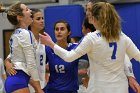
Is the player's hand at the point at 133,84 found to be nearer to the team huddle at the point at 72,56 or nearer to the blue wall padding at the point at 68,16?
the team huddle at the point at 72,56

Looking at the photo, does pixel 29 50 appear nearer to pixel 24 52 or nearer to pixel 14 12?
pixel 24 52

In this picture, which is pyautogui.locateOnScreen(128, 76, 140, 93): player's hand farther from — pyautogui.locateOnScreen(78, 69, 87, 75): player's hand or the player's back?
pyautogui.locateOnScreen(78, 69, 87, 75): player's hand

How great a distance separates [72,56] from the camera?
2443 millimetres

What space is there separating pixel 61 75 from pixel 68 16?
3.07m

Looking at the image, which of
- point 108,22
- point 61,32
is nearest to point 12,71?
point 61,32

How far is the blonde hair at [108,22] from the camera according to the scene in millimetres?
2381

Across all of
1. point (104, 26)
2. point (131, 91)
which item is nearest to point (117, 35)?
point (104, 26)

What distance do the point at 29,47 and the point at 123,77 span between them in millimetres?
791

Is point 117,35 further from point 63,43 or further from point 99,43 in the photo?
point 63,43

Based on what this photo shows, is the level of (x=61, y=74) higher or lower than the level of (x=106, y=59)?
lower

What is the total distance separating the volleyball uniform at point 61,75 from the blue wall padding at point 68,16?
2.67 meters

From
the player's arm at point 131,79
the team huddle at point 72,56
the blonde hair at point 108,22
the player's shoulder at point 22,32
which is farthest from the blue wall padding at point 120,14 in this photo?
the blonde hair at point 108,22

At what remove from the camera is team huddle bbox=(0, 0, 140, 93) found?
240 cm

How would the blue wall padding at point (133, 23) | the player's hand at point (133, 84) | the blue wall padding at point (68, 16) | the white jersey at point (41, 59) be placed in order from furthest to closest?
the blue wall padding at point (68, 16) < the blue wall padding at point (133, 23) < the white jersey at point (41, 59) < the player's hand at point (133, 84)
